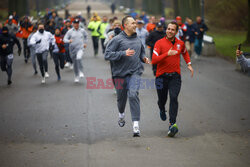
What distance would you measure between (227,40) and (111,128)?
73.4ft

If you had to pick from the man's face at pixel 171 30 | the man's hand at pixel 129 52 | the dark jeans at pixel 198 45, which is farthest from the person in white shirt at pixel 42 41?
the dark jeans at pixel 198 45

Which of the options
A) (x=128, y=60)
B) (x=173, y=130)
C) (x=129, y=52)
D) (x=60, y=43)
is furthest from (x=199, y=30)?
(x=129, y=52)

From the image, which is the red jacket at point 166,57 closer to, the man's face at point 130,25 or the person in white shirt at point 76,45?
the man's face at point 130,25

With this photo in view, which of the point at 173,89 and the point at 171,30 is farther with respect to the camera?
the point at 173,89

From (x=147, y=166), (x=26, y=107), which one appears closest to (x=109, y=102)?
(x=26, y=107)

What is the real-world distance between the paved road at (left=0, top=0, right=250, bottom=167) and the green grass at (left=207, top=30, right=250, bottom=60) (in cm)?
785

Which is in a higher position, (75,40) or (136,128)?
(75,40)

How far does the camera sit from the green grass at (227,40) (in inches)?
901

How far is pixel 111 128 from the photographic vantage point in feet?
28.8

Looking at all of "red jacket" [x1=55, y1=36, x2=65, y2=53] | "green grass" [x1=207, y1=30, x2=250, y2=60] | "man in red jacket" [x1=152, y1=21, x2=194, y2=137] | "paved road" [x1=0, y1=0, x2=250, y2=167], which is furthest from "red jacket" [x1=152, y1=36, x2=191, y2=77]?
"green grass" [x1=207, y1=30, x2=250, y2=60]

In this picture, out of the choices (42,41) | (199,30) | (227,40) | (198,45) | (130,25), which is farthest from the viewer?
(227,40)

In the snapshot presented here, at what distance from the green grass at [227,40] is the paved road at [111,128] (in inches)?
309

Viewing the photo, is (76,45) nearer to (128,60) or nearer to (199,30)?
(128,60)

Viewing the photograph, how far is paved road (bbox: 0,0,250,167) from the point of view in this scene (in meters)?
6.68
